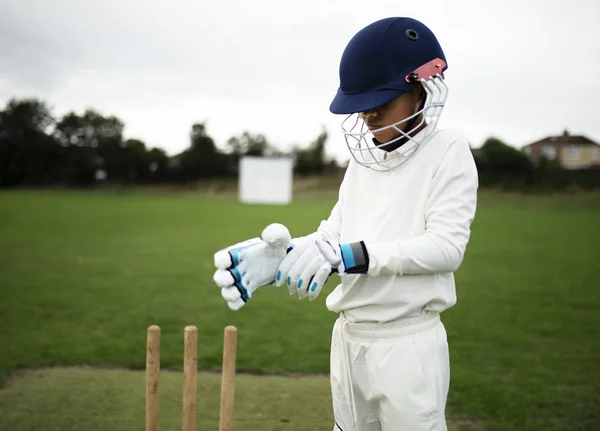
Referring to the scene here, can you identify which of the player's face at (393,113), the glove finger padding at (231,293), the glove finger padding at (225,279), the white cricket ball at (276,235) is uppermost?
the player's face at (393,113)

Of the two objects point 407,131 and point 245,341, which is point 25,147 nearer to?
point 245,341

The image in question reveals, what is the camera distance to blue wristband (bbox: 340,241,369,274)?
1.61 meters

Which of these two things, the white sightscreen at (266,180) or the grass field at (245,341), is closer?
the grass field at (245,341)

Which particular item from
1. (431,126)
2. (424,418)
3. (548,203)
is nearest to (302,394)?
(424,418)

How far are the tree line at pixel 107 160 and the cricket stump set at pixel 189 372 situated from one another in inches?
1846

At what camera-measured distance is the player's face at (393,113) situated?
177cm

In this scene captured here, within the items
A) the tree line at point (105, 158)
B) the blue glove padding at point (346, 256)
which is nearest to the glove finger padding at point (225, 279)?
the blue glove padding at point (346, 256)

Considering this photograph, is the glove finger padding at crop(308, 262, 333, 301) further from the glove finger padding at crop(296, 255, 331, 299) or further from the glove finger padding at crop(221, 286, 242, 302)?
the glove finger padding at crop(221, 286, 242, 302)

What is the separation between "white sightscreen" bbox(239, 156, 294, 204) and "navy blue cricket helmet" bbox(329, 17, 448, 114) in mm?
38677

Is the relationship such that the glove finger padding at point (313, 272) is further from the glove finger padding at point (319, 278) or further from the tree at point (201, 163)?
the tree at point (201, 163)

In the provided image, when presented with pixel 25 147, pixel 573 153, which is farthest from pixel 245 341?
pixel 25 147

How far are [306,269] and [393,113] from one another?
552 millimetres

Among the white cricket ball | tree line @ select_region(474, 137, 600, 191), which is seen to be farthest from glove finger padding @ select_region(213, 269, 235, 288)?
tree line @ select_region(474, 137, 600, 191)

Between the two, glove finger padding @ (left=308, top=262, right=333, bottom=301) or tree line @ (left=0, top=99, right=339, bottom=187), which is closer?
glove finger padding @ (left=308, top=262, right=333, bottom=301)
